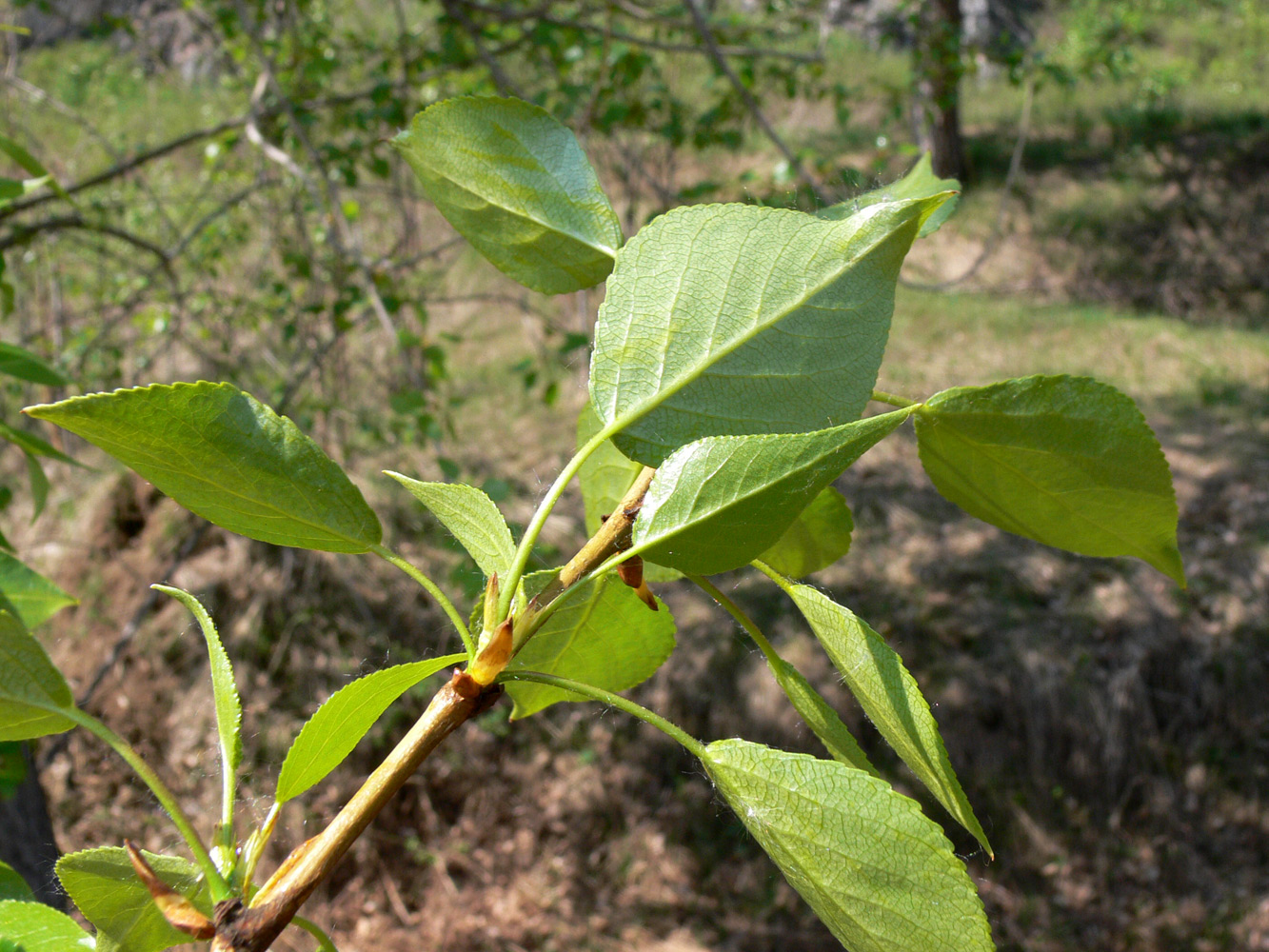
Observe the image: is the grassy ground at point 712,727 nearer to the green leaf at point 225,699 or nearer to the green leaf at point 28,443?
the green leaf at point 28,443

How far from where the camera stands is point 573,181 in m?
0.33

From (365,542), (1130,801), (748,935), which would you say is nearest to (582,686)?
(365,542)

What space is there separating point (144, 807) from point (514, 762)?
89cm

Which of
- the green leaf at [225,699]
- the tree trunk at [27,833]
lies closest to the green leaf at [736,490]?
the green leaf at [225,699]

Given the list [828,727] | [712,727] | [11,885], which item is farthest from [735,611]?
[712,727]

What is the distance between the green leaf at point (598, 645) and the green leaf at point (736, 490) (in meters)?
0.09

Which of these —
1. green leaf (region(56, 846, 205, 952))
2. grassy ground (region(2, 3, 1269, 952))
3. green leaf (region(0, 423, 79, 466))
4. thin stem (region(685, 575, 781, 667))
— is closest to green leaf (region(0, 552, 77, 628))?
green leaf (region(0, 423, 79, 466))

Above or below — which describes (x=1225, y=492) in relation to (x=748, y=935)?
above

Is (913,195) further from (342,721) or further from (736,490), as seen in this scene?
(342,721)

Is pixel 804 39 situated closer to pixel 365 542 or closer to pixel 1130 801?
pixel 1130 801

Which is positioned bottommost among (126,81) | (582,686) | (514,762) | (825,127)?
(514,762)

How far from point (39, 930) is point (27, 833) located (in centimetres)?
72

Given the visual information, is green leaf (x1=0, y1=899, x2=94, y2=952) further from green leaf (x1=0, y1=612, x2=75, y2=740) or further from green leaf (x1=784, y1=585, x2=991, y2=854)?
green leaf (x1=784, y1=585, x2=991, y2=854)

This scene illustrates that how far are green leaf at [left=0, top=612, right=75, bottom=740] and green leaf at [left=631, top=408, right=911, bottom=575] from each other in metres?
0.21
